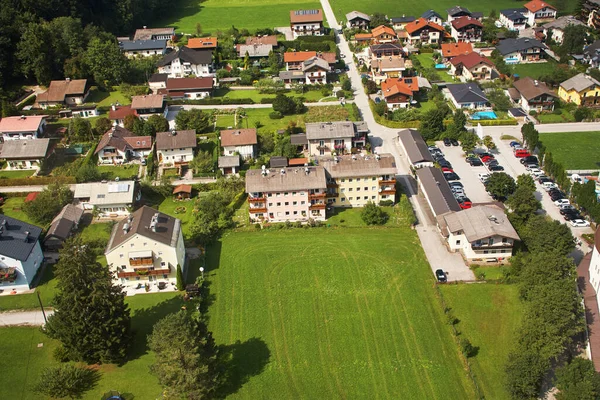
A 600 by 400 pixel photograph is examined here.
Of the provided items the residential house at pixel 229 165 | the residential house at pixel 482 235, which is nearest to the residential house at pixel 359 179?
the residential house at pixel 482 235

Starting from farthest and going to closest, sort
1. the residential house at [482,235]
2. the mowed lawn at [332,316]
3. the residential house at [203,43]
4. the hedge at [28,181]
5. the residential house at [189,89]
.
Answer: the residential house at [203,43], the residential house at [189,89], the hedge at [28,181], the residential house at [482,235], the mowed lawn at [332,316]

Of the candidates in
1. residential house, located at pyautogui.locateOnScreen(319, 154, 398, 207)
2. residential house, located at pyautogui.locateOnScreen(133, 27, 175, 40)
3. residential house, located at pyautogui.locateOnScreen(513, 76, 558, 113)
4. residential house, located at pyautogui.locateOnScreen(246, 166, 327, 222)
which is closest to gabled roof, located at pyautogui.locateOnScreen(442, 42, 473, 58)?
residential house, located at pyautogui.locateOnScreen(513, 76, 558, 113)

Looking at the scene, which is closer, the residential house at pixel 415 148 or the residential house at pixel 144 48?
the residential house at pixel 415 148

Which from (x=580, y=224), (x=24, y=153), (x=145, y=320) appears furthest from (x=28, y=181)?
(x=580, y=224)

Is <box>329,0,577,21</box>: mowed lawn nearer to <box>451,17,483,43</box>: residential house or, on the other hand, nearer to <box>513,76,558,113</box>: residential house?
<box>451,17,483,43</box>: residential house

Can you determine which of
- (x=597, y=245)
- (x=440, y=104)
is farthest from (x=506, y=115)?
(x=597, y=245)

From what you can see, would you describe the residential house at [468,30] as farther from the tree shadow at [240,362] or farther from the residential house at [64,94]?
the tree shadow at [240,362]
